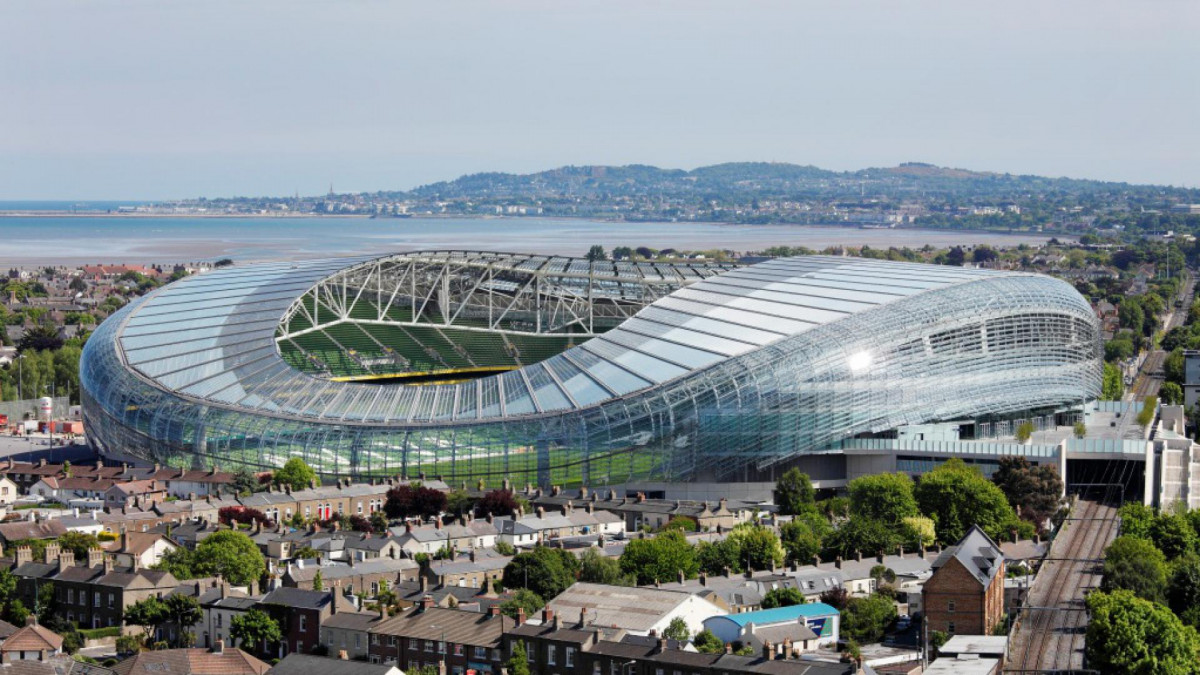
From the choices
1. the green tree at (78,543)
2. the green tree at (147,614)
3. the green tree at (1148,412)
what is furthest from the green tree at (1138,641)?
the green tree at (1148,412)

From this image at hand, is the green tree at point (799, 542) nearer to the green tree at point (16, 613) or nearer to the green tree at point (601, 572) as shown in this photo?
the green tree at point (601, 572)

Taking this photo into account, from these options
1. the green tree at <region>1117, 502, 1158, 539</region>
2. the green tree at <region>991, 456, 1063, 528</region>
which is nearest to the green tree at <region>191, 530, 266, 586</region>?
the green tree at <region>1117, 502, 1158, 539</region>

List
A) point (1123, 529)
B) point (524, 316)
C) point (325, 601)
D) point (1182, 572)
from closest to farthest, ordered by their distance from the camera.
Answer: point (325, 601)
point (1182, 572)
point (1123, 529)
point (524, 316)

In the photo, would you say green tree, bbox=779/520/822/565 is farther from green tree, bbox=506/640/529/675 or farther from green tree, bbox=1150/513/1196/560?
green tree, bbox=506/640/529/675

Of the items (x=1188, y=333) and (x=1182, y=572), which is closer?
(x=1182, y=572)

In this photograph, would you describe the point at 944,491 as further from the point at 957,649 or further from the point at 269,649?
the point at 269,649

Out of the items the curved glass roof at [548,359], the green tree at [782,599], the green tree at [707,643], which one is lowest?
the green tree at [782,599]

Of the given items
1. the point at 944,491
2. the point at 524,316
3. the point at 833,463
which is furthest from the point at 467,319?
the point at 944,491
